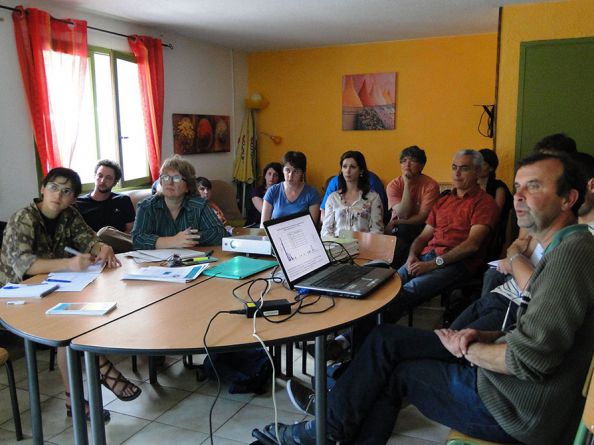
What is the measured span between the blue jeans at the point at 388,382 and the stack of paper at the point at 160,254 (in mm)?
1093

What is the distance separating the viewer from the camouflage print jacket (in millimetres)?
2281

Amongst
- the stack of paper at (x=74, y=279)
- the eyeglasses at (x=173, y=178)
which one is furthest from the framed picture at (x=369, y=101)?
the stack of paper at (x=74, y=279)

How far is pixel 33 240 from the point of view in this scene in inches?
93.0

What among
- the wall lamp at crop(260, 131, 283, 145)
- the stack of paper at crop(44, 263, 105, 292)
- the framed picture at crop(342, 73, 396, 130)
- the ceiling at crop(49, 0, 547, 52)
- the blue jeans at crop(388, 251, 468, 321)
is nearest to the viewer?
the stack of paper at crop(44, 263, 105, 292)

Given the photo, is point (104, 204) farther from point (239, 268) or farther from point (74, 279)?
point (239, 268)

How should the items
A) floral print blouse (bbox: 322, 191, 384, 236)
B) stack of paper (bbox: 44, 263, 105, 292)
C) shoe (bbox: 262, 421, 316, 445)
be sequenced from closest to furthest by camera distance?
shoe (bbox: 262, 421, 316, 445)
stack of paper (bbox: 44, 263, 105, 292)
floral print blouse (bbox: 322, 191, 384, 236)

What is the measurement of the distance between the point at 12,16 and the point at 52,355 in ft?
8.43

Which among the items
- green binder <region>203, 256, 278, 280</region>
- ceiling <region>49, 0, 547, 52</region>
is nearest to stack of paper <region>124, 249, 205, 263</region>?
green binder <region>203, 256, 278, 280</region>

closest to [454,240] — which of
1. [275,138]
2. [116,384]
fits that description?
[116,384]

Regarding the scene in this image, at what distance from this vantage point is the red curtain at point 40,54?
3.86 m

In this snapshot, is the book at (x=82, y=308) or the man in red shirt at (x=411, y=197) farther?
the man in red shirt at (x=411, y=197)

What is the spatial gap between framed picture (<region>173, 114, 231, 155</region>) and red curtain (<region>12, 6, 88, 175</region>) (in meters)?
1.60

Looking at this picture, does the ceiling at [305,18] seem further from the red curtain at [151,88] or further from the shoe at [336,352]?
the shoe at [336,352]

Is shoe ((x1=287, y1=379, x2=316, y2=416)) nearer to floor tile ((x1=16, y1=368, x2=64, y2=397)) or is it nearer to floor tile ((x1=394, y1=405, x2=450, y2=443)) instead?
floor tile ((x1=394, y1=405, x2=450, y2=443))
